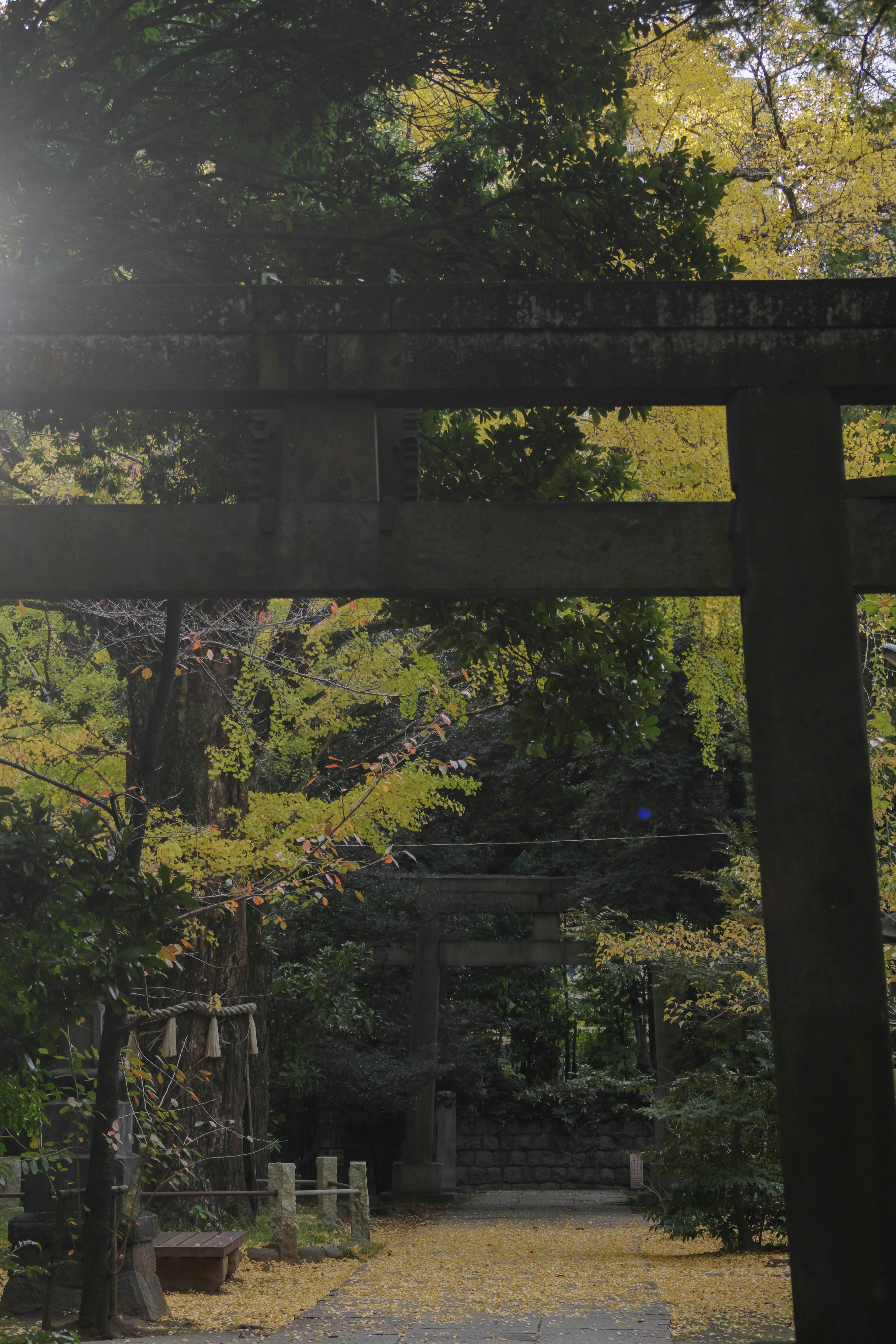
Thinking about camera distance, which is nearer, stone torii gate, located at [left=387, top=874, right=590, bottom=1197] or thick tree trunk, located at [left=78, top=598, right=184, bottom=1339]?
thick tree trunk, located at [left=78, top=598, right=184, bottom=1339]

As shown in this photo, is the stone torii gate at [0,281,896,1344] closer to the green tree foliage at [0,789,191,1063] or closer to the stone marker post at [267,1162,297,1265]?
the green tree foliage at [0,789,191,1063]

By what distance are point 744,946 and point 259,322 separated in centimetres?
877

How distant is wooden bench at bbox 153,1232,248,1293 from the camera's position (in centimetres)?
836

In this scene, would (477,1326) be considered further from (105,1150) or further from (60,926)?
(60,926)

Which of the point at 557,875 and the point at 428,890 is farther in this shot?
the point at 557,875

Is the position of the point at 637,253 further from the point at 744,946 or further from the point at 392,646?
the point at 744,946

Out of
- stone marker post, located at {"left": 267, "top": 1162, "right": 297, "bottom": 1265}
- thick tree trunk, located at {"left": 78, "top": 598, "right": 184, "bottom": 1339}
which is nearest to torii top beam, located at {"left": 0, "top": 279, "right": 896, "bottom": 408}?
thick tree trunk, located at {"left": 78, "top": 598, "right": 184, "bottom": 1339}

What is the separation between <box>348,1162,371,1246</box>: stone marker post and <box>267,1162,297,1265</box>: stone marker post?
62.2 inches

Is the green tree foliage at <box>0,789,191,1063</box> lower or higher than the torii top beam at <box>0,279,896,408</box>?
lower

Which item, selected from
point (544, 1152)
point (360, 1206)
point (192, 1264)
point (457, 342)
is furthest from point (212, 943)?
point (544, 1152)

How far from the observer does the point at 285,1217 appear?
10.1m

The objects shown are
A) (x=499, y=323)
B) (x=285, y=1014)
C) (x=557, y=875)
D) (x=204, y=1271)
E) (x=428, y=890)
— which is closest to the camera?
(x=499, y=323)

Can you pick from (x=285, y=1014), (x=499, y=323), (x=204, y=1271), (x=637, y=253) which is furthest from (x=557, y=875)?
(x=499, y=323)

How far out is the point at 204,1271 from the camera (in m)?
8.49
